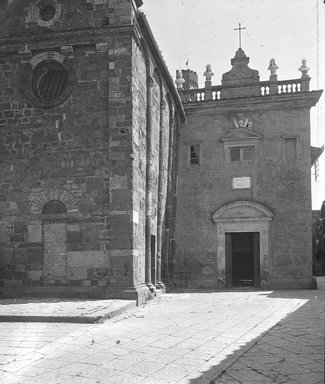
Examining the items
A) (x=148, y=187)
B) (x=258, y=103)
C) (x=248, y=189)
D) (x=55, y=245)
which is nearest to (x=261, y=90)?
(x=258, y=103)

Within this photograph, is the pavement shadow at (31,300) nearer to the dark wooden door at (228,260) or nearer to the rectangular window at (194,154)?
the dark wooden door at (228,260)

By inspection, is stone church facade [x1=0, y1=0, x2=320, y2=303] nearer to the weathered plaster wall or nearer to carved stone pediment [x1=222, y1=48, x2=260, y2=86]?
the weathered plaster wall

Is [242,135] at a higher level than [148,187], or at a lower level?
higher

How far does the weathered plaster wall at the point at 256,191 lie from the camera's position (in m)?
19.1

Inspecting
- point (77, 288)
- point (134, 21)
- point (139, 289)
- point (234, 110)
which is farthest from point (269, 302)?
point (234, 110)

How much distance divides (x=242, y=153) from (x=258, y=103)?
195cm

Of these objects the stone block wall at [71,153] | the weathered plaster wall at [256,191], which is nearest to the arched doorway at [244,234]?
the weathered plaster wall at [256,191]

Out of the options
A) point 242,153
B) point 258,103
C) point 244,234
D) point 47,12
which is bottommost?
point 244,234

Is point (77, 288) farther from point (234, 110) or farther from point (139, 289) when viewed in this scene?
point (234, 110)

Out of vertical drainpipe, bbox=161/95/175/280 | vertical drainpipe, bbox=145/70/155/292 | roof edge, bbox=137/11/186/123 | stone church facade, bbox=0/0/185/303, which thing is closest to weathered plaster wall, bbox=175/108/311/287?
roof edge, bbox=137/11/186/123

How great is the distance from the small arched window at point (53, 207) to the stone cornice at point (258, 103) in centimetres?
859

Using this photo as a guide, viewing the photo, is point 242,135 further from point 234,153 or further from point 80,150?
point 80,150

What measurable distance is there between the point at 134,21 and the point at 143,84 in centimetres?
180

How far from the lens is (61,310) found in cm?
1015
